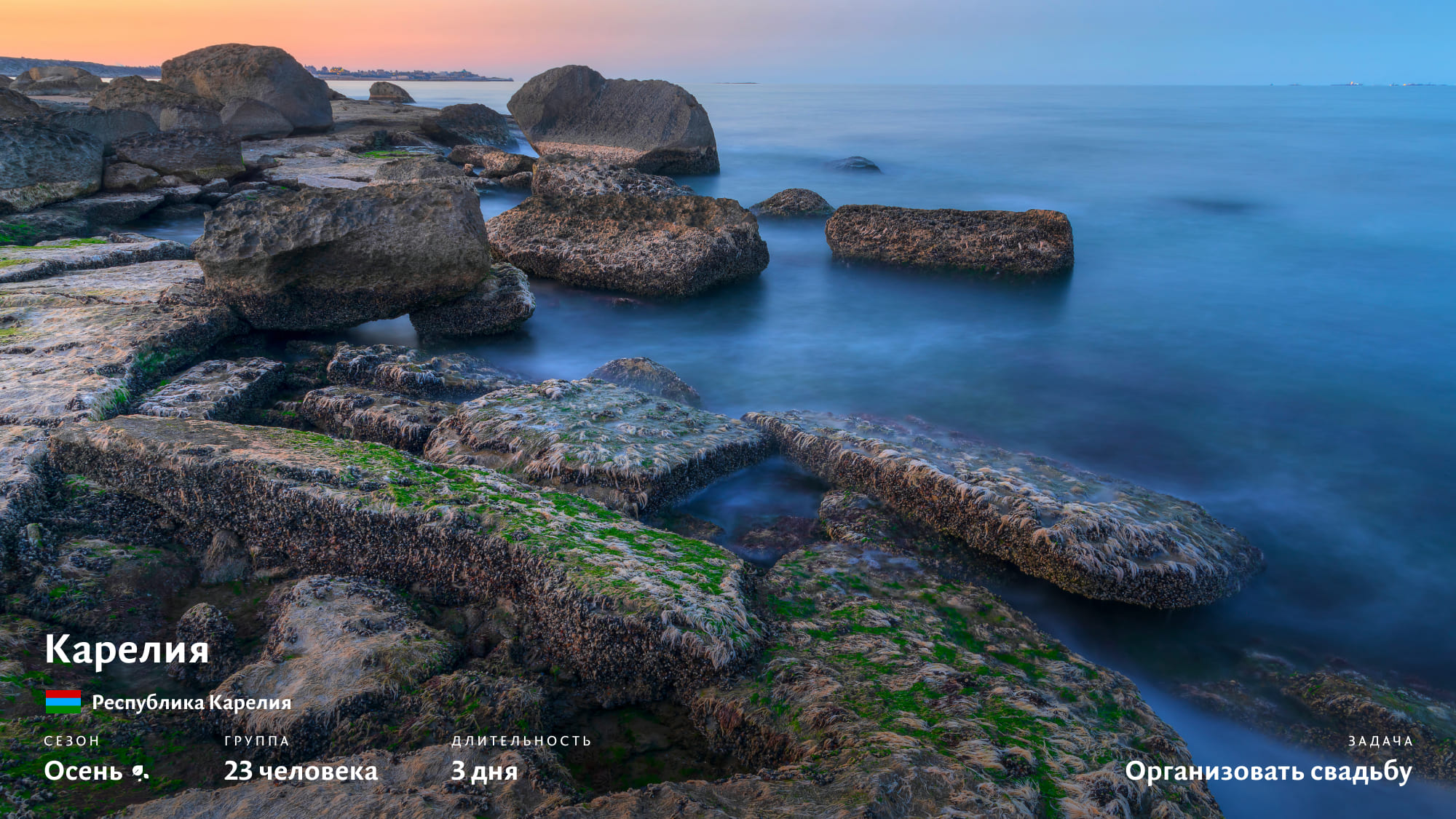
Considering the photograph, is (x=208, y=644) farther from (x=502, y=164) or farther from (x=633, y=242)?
(x=502, y=164)

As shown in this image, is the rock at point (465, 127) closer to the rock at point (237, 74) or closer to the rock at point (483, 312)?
the rock at point (237, 74)

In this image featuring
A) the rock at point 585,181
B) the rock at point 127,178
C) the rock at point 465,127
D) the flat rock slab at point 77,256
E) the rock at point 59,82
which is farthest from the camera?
the rock at point 59,82

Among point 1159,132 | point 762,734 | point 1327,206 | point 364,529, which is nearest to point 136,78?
point 364,529

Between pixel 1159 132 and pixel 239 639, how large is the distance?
112 feet

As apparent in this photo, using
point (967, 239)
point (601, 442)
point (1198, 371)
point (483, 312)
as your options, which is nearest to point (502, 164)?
point (483, 312)

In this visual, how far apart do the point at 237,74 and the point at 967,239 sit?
2155cm

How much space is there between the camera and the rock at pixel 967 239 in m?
10.1

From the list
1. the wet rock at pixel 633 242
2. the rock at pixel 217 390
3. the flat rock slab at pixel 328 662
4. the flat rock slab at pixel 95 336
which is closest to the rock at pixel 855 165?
the wet rock at pixel 633 242

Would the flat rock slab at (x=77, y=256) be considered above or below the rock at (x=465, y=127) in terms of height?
below

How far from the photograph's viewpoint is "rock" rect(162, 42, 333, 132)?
20938mm

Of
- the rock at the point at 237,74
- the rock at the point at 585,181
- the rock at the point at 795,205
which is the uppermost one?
the rock at the point at 237,74

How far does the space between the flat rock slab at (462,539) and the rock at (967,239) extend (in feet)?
26.2

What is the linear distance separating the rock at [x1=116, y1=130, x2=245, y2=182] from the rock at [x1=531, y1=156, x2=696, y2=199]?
6252 millimetres

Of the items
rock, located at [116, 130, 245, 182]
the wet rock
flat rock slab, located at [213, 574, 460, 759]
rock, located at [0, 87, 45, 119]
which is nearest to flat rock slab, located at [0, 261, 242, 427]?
flat rock slab, located at [213, 574, 460, 759]
